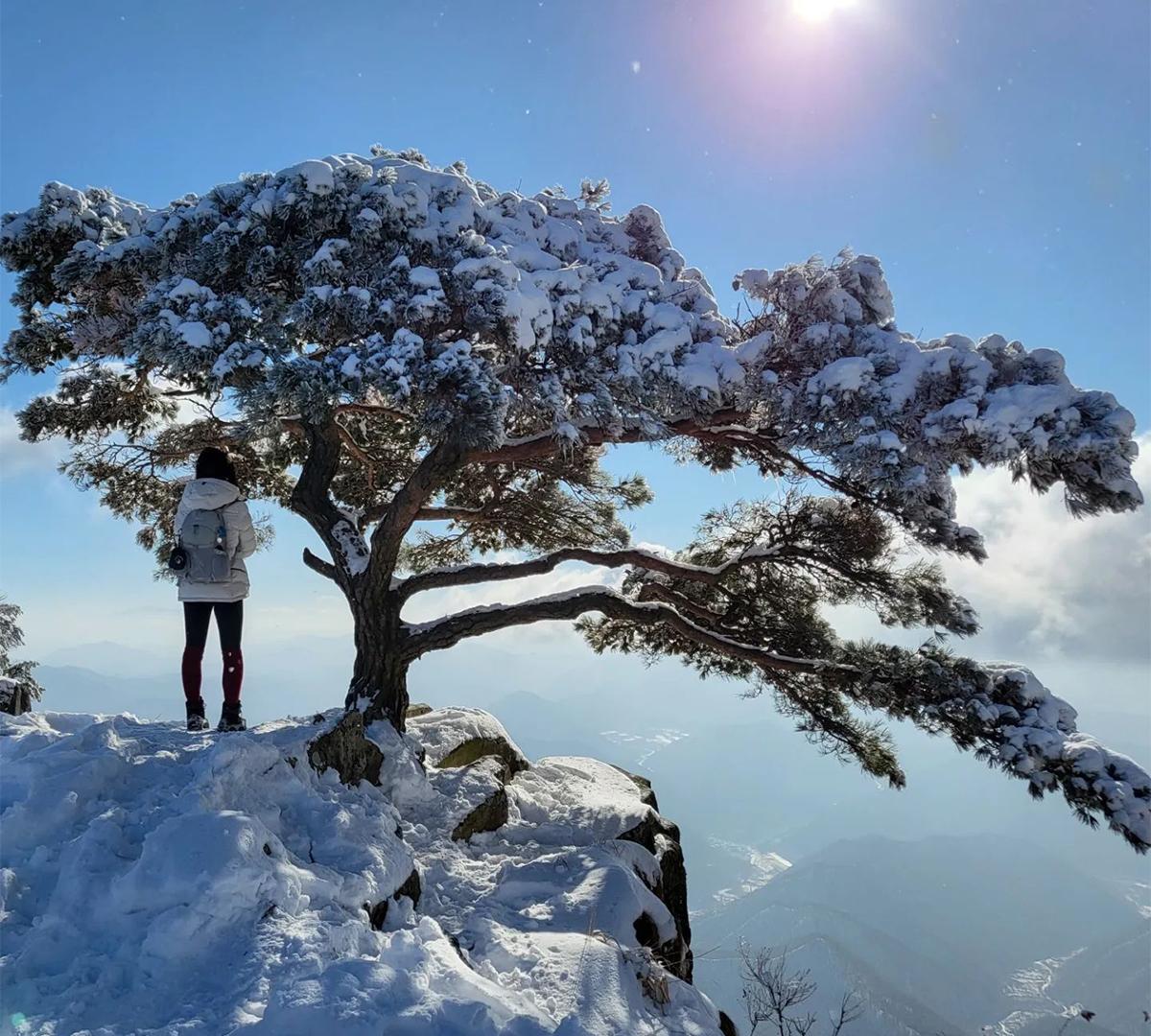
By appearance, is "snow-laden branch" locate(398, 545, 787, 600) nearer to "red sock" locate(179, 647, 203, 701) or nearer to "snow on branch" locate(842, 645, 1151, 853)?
"snow on branch" locate(842, 645, 1151, 853)

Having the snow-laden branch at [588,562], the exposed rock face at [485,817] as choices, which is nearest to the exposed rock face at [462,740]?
the exposed rock face at [485,817]

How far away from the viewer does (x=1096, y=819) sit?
5.18 metres

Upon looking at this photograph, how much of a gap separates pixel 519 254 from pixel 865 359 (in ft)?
10.9

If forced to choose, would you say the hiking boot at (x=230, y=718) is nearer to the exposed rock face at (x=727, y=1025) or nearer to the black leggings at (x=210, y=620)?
the black leggings at (x=210, y=620)

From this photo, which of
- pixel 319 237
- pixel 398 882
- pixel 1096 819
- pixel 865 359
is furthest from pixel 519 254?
pixel 1096 819

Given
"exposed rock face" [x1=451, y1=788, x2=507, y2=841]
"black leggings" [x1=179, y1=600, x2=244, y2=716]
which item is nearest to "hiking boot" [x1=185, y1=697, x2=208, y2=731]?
"black leggings" [x1=179, y1=600, x2=244, y2=716]

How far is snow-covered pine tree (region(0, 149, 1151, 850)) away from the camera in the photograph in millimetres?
5367

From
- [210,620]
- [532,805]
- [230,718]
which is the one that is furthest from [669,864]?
[210,620]

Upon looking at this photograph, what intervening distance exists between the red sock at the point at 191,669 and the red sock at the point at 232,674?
0.24m

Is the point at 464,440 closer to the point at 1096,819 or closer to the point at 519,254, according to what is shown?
the point at 519,254

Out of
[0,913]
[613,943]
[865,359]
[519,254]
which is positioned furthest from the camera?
[519,254]

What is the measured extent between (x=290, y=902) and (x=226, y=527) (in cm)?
376

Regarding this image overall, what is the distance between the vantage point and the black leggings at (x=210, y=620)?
6238 mm

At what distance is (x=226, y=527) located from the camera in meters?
6.33
